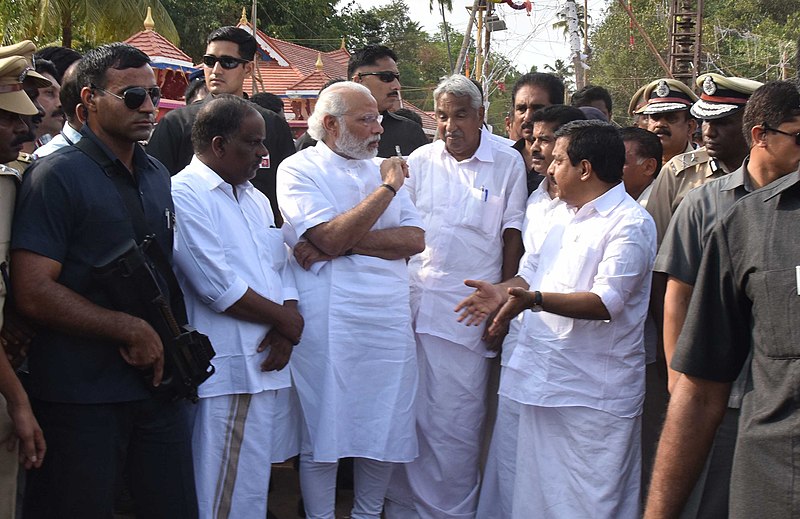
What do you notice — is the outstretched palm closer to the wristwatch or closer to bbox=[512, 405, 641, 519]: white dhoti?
the wristwatch

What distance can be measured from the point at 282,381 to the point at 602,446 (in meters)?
1.44

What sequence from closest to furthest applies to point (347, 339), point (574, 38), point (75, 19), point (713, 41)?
point (347, 339), point (574, 38), point (75, 19), point (713, 41)

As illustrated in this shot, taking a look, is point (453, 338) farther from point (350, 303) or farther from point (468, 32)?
point (468, 32)

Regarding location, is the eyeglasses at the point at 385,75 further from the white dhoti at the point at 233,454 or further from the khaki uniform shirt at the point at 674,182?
the white dhoti at the point at 233,454

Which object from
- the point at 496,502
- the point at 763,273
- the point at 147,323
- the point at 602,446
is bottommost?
the point at 496,502

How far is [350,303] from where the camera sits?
4367 mm

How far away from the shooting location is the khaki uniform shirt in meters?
4.57

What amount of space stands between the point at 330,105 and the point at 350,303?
983mm

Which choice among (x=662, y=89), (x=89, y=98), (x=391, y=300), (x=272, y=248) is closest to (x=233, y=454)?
(x=272, y=248)

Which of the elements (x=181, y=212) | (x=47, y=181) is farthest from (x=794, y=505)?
(x=181, y=212)

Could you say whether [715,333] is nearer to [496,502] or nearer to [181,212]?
[181,212]

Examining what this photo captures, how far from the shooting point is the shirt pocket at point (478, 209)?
15.7 ft

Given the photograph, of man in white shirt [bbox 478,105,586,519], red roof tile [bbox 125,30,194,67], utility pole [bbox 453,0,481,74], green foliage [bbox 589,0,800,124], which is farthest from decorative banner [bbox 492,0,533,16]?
man in white shirt [bbox 478,105,586,519]

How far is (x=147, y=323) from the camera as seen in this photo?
A: 3.28m
